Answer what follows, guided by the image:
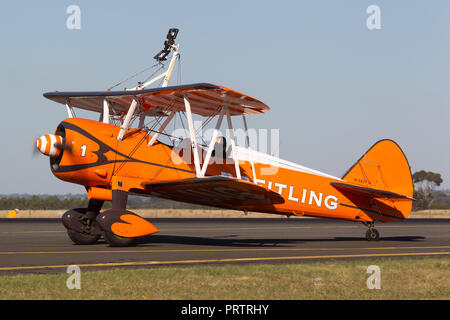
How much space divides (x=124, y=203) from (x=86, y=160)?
1.47m

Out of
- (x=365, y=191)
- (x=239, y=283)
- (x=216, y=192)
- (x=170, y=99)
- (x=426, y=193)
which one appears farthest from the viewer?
(x=426, y=193)

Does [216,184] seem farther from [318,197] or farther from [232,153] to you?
[318,197]

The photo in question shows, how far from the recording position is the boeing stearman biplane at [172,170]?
571 inches

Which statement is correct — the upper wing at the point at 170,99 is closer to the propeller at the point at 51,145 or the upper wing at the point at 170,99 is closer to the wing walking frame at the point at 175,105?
the wing walking frame at the point at 175,105

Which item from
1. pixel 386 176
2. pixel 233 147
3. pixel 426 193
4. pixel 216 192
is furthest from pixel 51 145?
pixel 426 193

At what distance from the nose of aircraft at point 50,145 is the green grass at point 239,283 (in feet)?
18.5

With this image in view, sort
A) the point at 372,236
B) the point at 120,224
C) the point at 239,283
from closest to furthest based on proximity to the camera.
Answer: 1. the point at 239,283
2. the point at 120,224
3. the point at 372,236

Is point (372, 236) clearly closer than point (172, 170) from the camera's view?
No

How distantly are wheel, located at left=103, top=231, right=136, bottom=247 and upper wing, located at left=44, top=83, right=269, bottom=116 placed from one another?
373cm

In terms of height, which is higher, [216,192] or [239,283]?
[216,192]

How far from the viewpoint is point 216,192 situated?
49.6 ft

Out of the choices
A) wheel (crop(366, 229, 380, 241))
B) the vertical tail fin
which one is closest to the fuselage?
the vertical tail fin

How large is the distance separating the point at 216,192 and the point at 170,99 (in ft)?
9.60

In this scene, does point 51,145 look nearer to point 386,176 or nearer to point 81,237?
point 81,237
